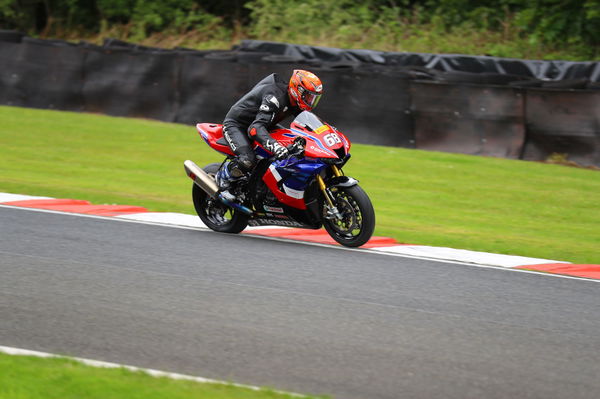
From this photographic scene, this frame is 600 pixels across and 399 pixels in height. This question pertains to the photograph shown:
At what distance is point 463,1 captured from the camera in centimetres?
2897

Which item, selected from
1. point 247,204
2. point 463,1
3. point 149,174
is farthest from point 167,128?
point 463,1

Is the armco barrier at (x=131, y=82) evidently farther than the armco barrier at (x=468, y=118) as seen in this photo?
Yes

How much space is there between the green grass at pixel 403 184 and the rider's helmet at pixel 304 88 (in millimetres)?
1974

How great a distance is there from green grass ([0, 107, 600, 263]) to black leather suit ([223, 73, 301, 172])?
6.37 ft

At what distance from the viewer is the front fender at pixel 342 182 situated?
8.75 metres

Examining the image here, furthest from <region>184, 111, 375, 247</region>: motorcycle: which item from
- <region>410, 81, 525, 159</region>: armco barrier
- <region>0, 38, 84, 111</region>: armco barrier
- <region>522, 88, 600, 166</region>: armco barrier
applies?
<region>0, 38, 84, 111</region>: armco barrier

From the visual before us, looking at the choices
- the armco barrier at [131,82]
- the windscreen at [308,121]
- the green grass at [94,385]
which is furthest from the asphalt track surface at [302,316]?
the armco barrier at [131,82]

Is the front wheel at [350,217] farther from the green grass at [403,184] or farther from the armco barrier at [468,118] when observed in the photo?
the armco barrier at [468,118]

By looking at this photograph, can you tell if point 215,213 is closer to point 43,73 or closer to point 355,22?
point 43,73

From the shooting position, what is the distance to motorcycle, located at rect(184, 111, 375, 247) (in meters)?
8.85

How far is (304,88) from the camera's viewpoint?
9.02 m

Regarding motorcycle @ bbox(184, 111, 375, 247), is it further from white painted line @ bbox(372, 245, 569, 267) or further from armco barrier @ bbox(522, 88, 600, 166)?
armco barrier @ bbox(522, 88, 600, 166)

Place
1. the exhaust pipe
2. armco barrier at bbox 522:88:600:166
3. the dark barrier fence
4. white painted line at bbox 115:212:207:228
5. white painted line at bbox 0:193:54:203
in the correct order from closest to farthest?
the exhaust pipe < white painted line at bbox 115:212:207:228 < white painted line at bbox 0:193:54:203 < armco barrier at bbox 522:88:600:166 < the dark barrier fence

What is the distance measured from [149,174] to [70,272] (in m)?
7.11
